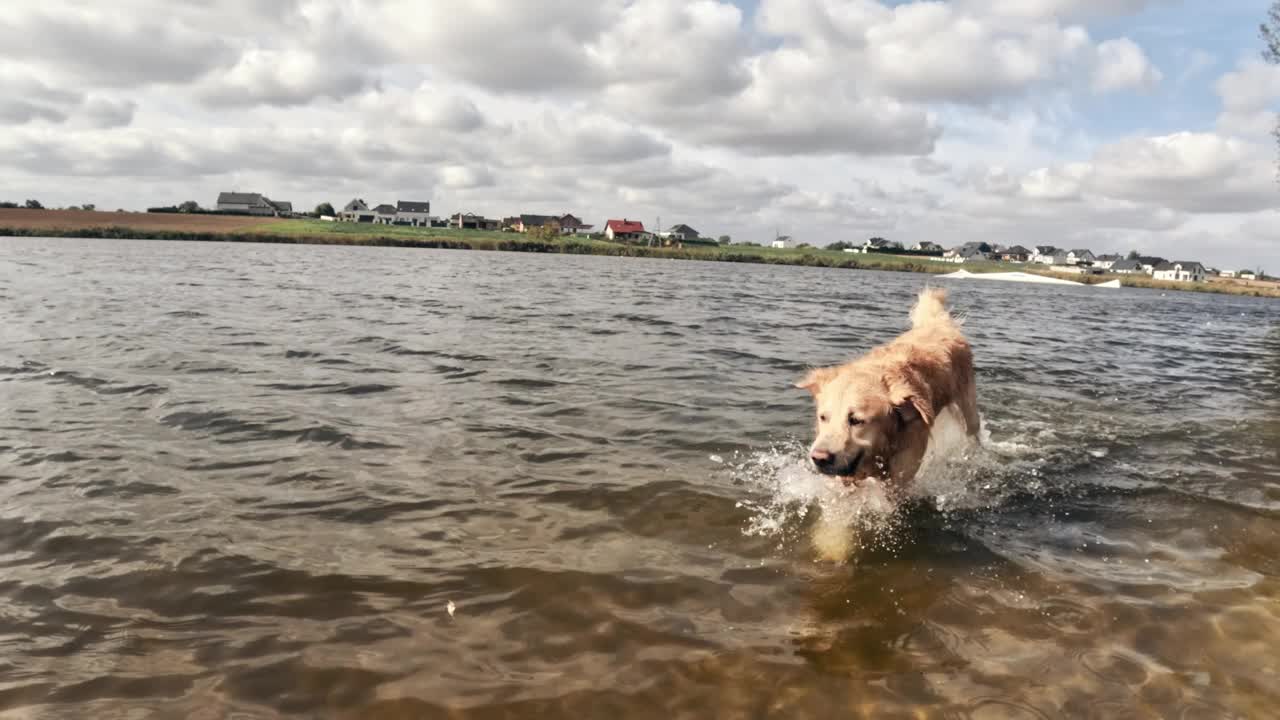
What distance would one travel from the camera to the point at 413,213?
15788 centimetres

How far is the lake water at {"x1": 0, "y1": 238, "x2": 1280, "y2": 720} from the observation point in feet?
11.6

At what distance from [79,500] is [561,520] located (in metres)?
3.85

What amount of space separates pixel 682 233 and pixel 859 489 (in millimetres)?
162338

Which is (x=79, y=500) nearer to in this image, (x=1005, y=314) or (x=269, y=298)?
(x=269, y=298)

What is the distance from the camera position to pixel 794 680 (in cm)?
364

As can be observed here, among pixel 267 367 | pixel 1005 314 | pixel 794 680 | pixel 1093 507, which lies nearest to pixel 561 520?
pixel 794 680

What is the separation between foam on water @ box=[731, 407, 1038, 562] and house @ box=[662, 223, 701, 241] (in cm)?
14809

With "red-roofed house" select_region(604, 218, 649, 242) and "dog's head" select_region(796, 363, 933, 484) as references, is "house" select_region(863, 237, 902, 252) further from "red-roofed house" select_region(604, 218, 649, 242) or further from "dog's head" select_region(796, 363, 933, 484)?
"dog's head" select_region(796, 363, 933, 484)

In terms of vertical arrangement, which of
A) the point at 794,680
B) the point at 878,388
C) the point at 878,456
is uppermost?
the point at 878,388

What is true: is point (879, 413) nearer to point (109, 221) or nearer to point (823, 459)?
point (823, 459)

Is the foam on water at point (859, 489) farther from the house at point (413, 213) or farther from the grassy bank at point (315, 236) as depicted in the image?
the house at point (413, 213)

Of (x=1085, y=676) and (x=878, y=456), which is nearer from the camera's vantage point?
(x=1085, y=676)

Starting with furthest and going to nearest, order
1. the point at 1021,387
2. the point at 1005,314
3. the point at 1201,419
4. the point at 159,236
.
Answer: the point at 159,236, the point at 1005,314, the point at 1021,387, the point at 1201,419

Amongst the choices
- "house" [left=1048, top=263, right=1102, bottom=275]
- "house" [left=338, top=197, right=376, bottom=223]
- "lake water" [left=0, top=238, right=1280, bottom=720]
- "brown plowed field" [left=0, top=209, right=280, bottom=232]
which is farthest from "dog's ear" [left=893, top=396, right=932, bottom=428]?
"house" [left=338, top=197, right=376, bottom=223]
